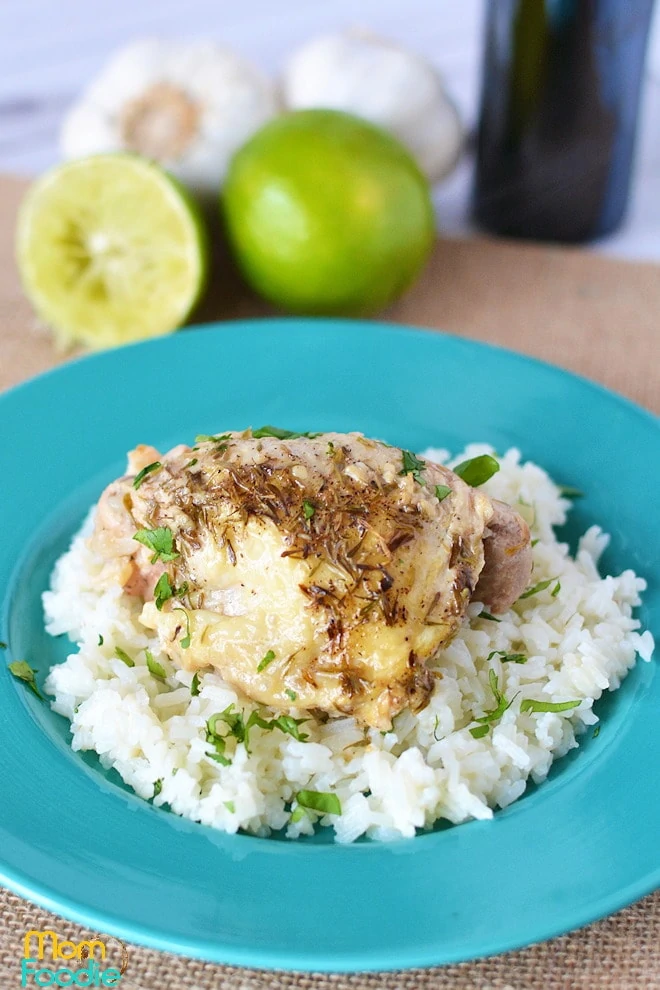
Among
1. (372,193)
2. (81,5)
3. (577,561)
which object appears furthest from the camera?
(81,5)

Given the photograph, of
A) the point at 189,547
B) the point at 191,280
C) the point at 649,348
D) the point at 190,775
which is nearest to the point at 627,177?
the point at 649,348

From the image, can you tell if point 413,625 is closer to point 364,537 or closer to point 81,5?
point 364,537

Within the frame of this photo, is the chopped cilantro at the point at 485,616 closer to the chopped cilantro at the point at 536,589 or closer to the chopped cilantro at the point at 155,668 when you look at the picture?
the chopped cilantro at the point at 536,589

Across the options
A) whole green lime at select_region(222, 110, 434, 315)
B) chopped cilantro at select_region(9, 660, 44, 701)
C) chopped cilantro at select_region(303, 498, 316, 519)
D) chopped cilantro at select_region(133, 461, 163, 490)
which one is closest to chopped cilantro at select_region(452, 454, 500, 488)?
chopped cilantro at select_region(303, 498, 316, 519)

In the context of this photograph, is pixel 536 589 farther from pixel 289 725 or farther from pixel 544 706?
pixel 289 725

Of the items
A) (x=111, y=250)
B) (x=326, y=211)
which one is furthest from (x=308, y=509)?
(x=111, y=250)

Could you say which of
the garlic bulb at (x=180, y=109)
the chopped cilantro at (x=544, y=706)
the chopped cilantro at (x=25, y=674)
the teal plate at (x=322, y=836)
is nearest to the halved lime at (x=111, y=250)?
the garlic bulb at (x=180, y=109)
